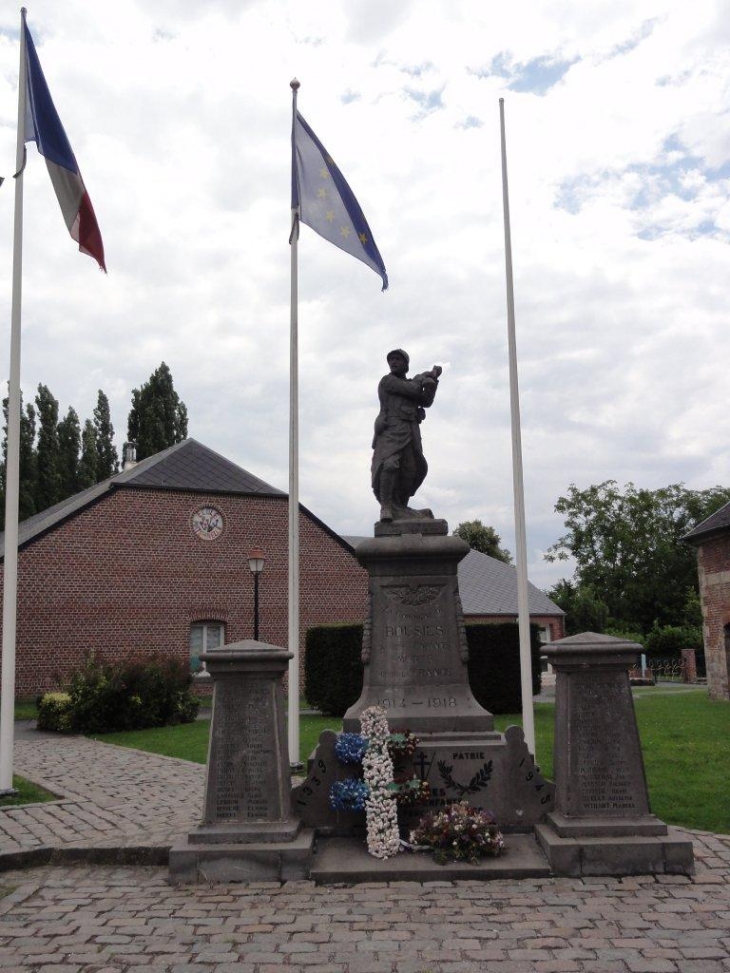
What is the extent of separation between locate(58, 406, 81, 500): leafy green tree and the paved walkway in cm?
3597

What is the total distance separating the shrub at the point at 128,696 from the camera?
1617 centimetres

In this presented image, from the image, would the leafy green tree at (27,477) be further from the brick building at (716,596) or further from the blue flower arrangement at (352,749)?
the blue flower arrangement at (352,749)

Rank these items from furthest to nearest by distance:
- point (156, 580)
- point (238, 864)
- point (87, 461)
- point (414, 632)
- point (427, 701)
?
point (87, 461), point (156, 580), point (414, 632), point (427, 701), point (238, 864)

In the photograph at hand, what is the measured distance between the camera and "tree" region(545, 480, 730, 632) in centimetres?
5419

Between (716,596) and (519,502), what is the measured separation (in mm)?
14586

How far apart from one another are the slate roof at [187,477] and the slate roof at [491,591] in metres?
8.00

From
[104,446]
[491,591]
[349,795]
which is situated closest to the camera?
[349,795]

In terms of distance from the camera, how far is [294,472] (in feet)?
33.9

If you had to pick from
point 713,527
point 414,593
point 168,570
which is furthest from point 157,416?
point 414,593

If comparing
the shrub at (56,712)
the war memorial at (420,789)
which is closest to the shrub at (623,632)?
the shrub at (56,712)

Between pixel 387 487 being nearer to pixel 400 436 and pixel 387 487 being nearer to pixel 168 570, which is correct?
pixel 400 436

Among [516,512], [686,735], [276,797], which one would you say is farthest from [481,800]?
[686,735]

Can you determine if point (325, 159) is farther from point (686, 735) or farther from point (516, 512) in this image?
point (686, 735)

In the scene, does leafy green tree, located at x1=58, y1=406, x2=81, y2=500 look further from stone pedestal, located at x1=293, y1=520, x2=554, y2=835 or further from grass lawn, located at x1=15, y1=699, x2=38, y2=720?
stone pedestal, located at x1=293, y1=520, x2=554, y2=835
